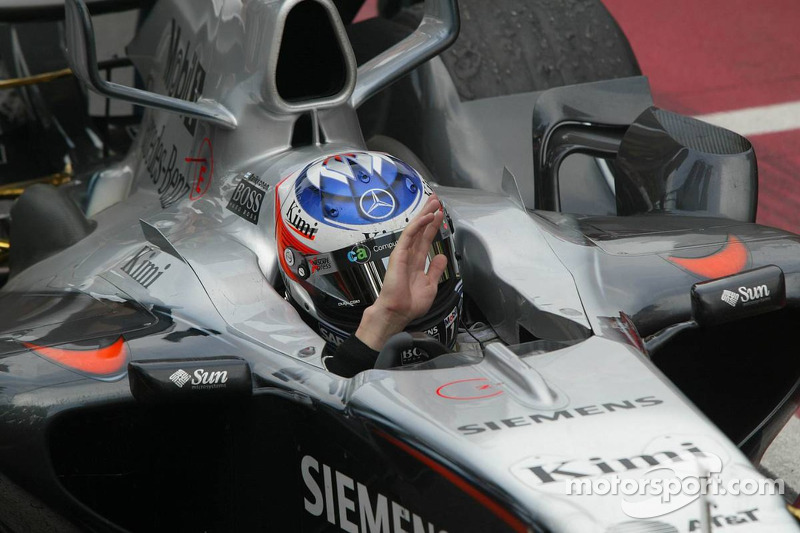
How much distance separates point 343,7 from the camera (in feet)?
17.5

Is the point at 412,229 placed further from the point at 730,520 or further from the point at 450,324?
the point at 730,520

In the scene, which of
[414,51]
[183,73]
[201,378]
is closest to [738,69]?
[414,51]

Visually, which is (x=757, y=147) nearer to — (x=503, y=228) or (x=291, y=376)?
(x=503, y=228)

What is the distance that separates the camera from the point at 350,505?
260cm

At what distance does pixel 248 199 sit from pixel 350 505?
3.89 ft

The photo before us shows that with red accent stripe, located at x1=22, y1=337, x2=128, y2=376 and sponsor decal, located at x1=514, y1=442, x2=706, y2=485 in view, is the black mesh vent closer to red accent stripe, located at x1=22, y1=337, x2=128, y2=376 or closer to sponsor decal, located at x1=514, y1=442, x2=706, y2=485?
sponsor decal, located at x1=514, y1=442, x2=706, y2=485

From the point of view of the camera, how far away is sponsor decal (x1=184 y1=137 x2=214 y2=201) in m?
3.79

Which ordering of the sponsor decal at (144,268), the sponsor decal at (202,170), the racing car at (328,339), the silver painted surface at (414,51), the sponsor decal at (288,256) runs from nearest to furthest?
the racing car at (328,339), the sponsor decal at (288,256), the sponsor decal at (144,268), the sponsor decal at (202,170), the silver painted surface at (414,51)

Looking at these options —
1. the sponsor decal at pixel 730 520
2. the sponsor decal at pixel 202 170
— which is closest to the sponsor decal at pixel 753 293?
the sponsor decal at pixel 730 520

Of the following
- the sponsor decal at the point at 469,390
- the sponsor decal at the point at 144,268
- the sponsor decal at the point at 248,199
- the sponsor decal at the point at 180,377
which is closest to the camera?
the sponsor decal at the point at 469,390

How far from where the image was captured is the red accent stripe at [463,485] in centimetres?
227

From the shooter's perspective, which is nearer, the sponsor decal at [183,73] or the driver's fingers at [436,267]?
the driver's fingers at [436,267]

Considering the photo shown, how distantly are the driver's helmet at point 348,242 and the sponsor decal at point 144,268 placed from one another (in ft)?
1.31

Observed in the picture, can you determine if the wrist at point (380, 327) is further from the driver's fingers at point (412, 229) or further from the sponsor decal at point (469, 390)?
the sponsor decal at point (469, 390)
